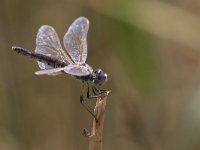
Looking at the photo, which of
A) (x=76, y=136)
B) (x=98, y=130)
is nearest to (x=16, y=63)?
(x=76, y=136)

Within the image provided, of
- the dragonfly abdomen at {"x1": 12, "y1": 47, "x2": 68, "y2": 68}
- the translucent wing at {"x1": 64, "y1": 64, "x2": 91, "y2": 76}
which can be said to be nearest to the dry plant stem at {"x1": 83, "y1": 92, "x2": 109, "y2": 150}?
the translucent wing at {"x1": 64, "y1": 64, "x2": 91, "y2": 76}

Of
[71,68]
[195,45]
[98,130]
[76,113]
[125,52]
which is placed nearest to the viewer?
[98,130]

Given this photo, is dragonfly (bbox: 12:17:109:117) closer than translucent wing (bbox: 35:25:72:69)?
Yes

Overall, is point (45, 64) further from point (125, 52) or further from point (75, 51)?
point (125, 52)

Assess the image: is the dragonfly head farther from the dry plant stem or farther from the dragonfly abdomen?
the dry plant stem

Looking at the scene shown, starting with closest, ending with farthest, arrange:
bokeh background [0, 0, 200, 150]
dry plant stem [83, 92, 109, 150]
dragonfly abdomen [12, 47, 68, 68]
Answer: dry plant stem [83, 92, 109, 150] < dragonfly abdomen [12, 47, 68, 68] < bokeh background [0, 0, 200, 150]
